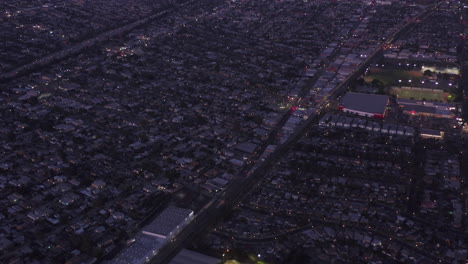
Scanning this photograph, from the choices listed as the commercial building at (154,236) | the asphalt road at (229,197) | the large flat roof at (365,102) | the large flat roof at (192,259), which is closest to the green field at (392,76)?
the large flat roof at (365,102)

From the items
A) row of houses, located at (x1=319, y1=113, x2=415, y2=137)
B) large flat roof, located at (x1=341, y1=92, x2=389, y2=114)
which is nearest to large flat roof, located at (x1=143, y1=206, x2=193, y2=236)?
row of houses, located at (x1=319, y1=113, x2=415, y2=137)

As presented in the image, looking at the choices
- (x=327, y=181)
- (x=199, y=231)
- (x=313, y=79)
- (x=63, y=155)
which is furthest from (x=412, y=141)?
(x=63, y=155)

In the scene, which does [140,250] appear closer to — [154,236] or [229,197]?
[154,236]

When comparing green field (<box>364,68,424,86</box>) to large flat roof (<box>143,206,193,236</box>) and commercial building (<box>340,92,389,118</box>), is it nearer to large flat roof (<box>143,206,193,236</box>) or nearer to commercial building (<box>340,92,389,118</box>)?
commercial building (<box>340,92,389,118</box>)

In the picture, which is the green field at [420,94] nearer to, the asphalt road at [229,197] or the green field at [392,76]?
the green field at [392,76]

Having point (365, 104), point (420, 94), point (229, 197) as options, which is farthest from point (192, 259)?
point (420, 94)

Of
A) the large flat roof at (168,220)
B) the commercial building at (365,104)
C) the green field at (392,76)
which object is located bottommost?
the green field at (392,76)

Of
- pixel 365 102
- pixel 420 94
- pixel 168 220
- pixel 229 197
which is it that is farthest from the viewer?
pixel 420 94
